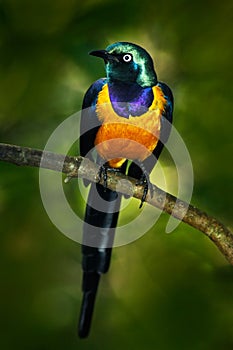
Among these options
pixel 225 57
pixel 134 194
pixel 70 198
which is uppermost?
pixel 225 57

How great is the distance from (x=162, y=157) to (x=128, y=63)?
1.12ft

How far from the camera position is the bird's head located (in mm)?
1447

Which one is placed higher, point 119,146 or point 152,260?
point 119,146

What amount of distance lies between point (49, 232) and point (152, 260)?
0.35 meters

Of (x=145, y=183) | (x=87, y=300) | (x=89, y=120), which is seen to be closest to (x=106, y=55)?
(x=89, y=120)

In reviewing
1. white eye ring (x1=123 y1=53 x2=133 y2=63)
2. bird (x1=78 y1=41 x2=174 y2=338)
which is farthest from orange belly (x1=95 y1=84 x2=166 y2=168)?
white eye ring (x1=123 y1=53 x2=133 y2=63)

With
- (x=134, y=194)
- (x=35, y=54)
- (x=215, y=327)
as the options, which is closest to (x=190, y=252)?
(x=215, y=327)

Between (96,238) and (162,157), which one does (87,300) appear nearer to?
(96,238)

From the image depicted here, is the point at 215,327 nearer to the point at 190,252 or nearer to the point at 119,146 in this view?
the point at 190,252

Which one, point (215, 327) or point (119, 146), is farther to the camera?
point (215, 327)

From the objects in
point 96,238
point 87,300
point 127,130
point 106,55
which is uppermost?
point 106,55

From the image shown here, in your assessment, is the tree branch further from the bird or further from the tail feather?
the tail feather

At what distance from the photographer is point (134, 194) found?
1.38 m

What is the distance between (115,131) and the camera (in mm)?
1502
